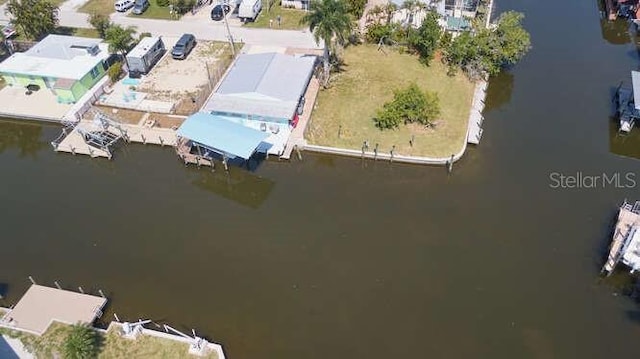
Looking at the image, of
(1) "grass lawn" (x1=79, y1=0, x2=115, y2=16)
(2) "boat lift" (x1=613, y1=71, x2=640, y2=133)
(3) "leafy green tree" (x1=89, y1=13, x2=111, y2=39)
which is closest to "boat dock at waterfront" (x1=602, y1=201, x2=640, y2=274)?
(2) "boat lift" (x1=613, y1=71, x2=640, y2=133)

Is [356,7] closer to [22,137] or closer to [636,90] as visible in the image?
[636,90]

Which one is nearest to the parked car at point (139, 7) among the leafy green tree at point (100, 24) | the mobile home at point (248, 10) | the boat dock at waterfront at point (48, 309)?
the leafy green tree at point (100, 24)

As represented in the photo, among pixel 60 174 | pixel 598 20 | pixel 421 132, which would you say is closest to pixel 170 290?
pixel 60 174

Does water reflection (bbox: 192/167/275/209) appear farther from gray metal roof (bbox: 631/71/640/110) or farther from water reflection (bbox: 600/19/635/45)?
water reflection (bbox: 600/19/635/45)

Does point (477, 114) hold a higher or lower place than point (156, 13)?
lower

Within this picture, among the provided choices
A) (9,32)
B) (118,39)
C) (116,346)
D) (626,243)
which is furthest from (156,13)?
(626,243)

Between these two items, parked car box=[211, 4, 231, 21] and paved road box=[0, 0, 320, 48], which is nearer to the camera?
paved road box=[0, 0, 320, 48]
